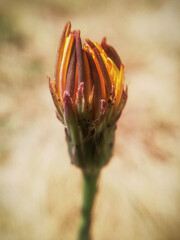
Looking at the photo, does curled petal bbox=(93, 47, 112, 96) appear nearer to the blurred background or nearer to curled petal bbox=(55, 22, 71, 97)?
curled petal bbox=(55, 22, 71, 97)

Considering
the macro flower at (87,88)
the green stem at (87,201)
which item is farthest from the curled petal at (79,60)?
the green stem at (87,201)

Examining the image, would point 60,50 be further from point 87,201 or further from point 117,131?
point 117,131

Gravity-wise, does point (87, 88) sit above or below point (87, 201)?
above

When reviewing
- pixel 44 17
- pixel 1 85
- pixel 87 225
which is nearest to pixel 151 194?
pixel 87 225

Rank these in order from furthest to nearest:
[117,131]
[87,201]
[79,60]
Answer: [117,131] < [87,201] < [79,60]

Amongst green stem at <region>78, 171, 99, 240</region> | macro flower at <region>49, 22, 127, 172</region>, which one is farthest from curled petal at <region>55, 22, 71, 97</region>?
green stem at <region>78, 171, 99, 240</region>

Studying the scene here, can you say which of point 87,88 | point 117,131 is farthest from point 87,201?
point 117,131

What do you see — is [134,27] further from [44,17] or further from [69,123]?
[69,123]
